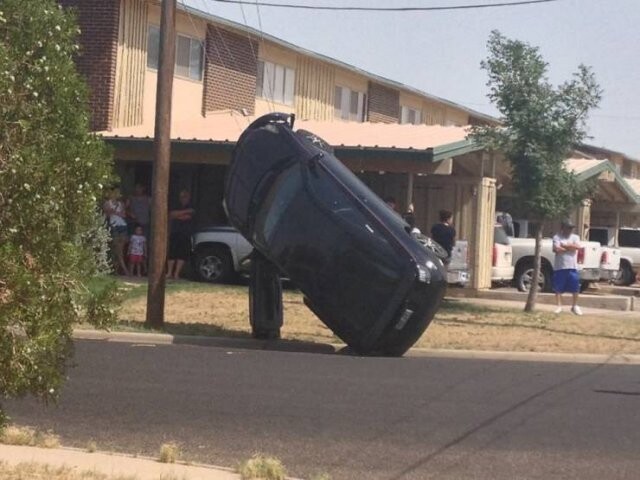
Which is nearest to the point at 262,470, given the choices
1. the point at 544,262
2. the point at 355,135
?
the point at 355,135

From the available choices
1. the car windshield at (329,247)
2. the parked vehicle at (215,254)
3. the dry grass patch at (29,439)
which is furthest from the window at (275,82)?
the dry grass patch at (29,439)

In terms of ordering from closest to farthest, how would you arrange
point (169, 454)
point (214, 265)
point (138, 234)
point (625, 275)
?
point (169, 454)
point (138, 234)
point (214, 265)
point (625, 275)

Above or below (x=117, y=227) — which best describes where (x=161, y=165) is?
above

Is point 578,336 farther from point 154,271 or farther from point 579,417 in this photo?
point 579,417

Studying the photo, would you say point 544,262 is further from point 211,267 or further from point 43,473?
point 43,473

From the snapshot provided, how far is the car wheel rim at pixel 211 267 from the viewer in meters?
A: 24.5

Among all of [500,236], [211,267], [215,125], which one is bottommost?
[211,267]

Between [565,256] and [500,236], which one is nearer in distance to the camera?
[565,256]

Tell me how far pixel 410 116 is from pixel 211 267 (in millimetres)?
18197

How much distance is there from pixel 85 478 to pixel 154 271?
30.3 ft

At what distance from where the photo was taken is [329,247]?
15.3 metres

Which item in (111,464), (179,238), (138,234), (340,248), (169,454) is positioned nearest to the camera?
(111,464)

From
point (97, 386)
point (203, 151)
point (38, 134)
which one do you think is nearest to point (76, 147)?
point (38, 134)

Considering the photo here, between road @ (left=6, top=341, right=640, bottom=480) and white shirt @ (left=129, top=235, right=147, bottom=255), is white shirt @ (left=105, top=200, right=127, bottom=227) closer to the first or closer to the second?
white shirt @ (left=129, top=235, right=147, bottom=255)
